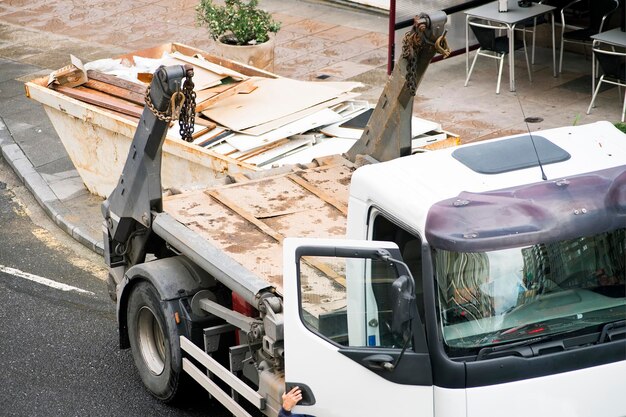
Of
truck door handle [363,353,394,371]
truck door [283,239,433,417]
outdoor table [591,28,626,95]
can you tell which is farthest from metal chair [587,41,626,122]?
truck door handle [363,353,394,371]

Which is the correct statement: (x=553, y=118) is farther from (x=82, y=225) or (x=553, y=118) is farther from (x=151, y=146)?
(x=151, y=146)

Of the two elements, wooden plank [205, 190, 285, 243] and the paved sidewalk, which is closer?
wooden plank [205, 190, 285, 243]

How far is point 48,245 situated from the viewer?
11.0m

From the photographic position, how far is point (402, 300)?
16.6 feet

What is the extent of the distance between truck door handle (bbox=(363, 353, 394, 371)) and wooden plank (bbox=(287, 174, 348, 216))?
2138mm

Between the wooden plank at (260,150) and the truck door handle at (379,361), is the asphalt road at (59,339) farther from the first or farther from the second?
the truck door handle at (379,361)

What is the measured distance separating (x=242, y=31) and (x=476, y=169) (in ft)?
28.2

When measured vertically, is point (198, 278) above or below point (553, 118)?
above

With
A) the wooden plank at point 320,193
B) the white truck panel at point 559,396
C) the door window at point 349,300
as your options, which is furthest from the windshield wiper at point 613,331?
the wooden plank at point 320,193

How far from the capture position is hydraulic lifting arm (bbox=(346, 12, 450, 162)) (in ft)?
24.5

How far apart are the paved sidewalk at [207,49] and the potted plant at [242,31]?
1230 mm

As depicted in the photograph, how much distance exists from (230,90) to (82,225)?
219 cm

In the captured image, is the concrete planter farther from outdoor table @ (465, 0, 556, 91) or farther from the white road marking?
the white road marking

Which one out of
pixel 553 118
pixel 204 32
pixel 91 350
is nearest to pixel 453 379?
pixel 91 350
